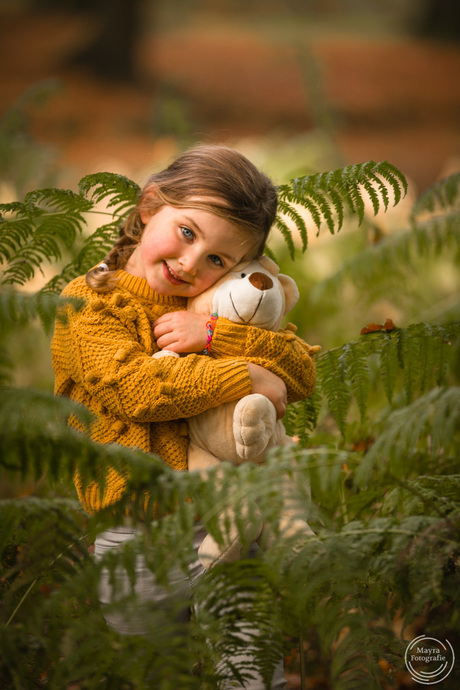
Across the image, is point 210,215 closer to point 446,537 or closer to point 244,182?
point 244,182

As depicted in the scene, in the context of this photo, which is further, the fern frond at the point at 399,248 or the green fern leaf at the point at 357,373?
the fern frond at the point at 399,248

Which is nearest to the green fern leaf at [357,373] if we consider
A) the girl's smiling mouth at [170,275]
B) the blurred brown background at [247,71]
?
the girl's smiling mouth at [170,275]

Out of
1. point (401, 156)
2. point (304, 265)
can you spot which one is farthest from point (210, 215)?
point (401, 156)

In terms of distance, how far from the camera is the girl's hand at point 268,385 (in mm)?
1319

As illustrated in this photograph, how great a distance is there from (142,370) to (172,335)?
128 millimetres

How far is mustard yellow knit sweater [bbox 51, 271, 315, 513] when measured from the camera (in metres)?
1.24

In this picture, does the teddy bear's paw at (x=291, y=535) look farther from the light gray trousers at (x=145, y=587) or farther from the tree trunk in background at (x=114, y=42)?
the tree trunk in background at (x=114, y=42)

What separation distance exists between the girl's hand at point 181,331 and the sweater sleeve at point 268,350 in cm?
3

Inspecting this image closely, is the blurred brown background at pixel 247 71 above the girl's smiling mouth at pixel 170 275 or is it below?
above

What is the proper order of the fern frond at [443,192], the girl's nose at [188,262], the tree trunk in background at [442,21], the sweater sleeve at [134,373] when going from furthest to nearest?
the tree trunk in background at [442,21] → the fern frond at [443,192] → the girl's nose at [188,262] → the sweater sleeve at [134,373]

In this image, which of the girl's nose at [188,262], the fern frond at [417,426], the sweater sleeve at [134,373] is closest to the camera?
the fern frond at [417,426]

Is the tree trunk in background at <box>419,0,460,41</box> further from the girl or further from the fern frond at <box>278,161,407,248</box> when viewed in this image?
the girl

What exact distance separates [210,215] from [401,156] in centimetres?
488

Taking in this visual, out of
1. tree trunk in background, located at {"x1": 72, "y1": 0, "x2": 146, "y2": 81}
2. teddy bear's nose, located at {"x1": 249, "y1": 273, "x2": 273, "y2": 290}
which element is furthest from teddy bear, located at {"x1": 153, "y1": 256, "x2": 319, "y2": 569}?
tree trunk in background, located at {"x1": 72, "y1": 0, "x2": 146, "y2": 81}
